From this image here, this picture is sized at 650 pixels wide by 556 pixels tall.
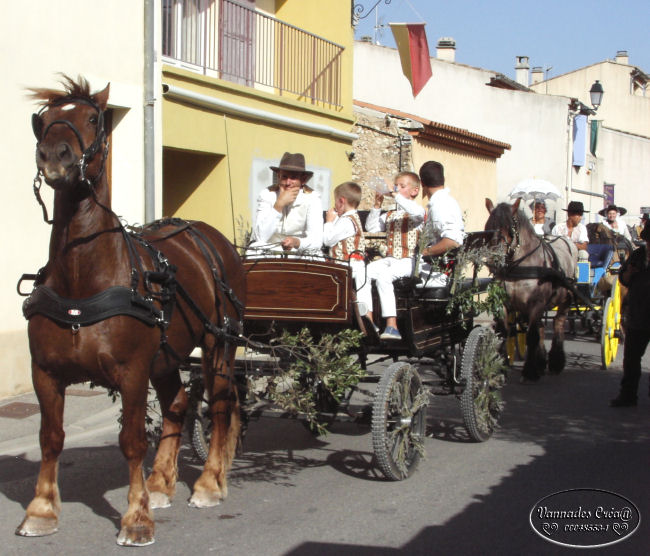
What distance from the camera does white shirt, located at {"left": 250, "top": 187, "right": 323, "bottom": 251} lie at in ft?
22.9

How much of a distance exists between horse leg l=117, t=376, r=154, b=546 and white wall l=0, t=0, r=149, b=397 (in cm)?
484

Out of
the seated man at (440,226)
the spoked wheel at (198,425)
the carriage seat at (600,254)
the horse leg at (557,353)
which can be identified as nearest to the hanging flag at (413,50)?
the carriage seat at (600,254)

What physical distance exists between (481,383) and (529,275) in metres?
3.89

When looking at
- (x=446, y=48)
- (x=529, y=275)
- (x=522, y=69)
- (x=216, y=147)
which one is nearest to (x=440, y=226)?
(x=529, y=275)

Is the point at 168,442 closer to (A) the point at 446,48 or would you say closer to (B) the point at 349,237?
(B) the point at 349,237

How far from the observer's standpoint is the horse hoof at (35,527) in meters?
5.10

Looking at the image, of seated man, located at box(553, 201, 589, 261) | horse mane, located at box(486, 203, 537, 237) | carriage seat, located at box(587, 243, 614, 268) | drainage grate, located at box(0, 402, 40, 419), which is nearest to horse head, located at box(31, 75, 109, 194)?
drainage grate, located at box(0, 402, 40, 419)

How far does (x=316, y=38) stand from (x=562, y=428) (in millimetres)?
9855

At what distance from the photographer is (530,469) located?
22.6 ft

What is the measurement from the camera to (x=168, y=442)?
6.05 m

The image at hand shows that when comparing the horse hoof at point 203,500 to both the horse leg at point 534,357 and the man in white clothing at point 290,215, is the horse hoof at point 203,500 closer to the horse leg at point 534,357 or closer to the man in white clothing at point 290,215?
the man in white clothing at point 290,215

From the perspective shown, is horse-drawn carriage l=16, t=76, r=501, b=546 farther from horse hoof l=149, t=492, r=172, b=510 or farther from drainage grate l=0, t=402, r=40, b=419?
drainage grate l=0, t=402, r=40, b=419

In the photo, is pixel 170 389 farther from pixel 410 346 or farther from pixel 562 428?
pixel 562 428

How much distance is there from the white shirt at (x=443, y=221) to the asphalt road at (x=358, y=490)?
179cm
